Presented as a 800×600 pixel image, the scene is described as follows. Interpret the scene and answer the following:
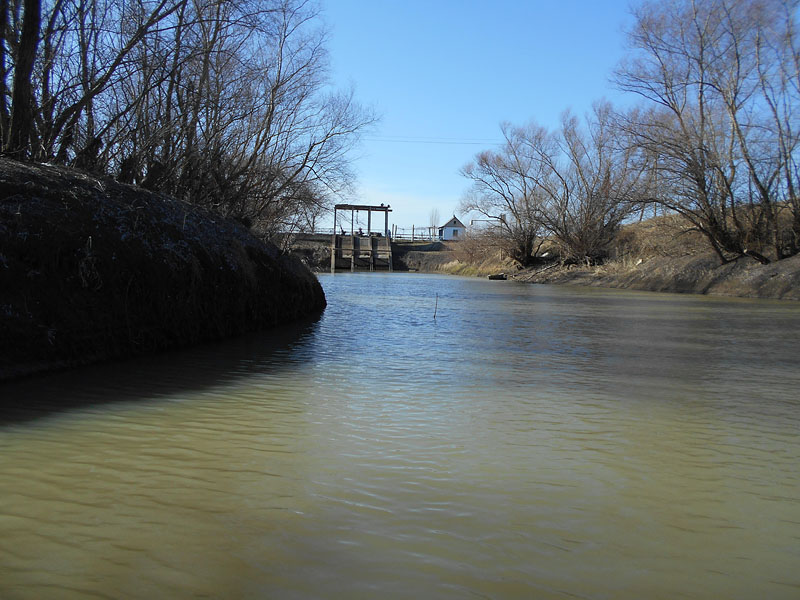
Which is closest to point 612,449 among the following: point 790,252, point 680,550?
point 680,550

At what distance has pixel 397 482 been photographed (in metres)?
3.52

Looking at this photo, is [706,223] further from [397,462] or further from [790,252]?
[397,462]

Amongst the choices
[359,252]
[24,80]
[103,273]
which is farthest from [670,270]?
[359,252]

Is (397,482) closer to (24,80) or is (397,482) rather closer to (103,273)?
(103,273)

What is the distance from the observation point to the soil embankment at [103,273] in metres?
6.19

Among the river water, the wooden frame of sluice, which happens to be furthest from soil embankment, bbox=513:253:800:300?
A: the wooden frame of sluice

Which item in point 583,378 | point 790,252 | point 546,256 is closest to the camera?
point 583,378

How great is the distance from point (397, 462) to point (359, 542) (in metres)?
1.11

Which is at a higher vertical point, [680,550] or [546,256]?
[546,256]

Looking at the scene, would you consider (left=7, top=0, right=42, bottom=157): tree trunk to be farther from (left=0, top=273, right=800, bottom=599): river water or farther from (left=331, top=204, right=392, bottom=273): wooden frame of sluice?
(left=331, top=204, right=392, bottom=273): wooden frame of sluice

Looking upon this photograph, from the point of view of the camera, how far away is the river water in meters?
2.50

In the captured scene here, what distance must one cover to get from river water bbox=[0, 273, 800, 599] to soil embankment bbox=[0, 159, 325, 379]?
0.51 m

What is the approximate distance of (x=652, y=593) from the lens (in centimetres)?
241

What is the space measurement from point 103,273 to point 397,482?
5134mm
